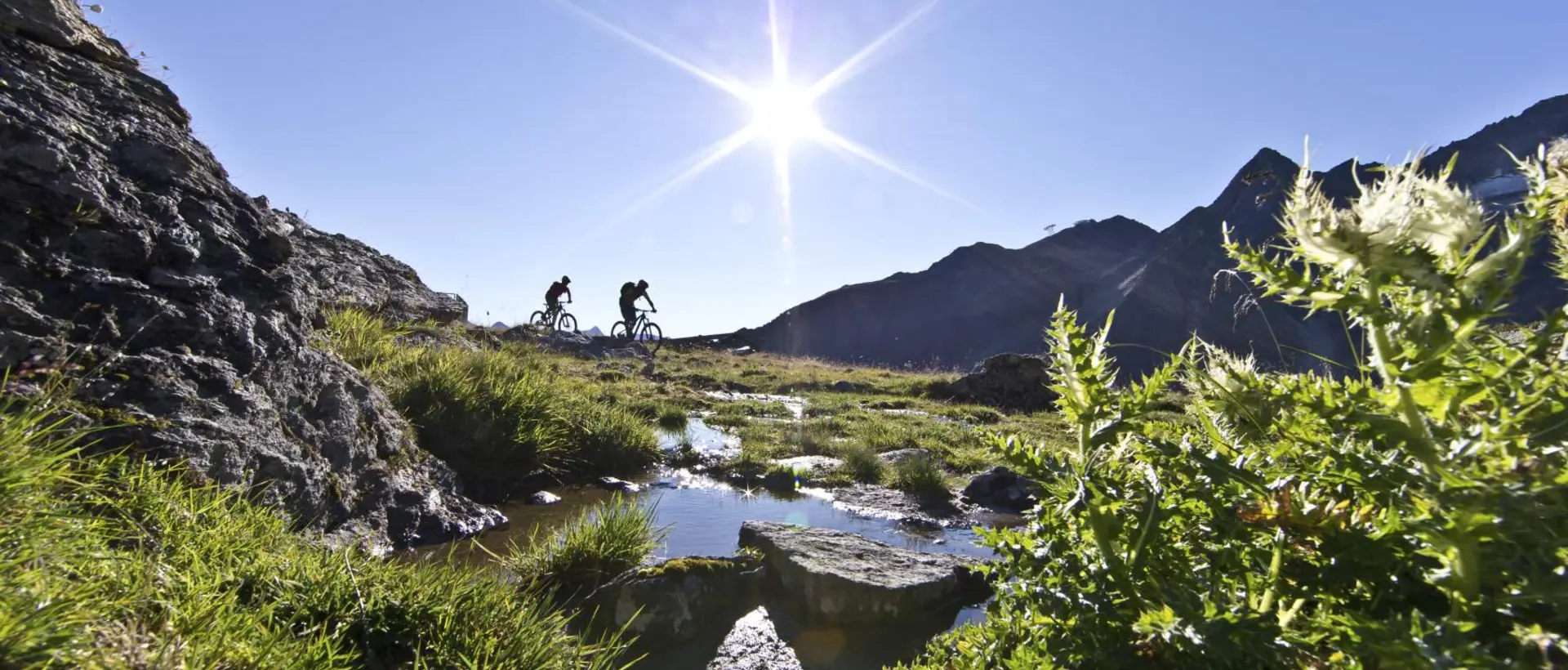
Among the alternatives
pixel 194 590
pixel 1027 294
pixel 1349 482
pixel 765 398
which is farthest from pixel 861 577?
pixel 1027 294

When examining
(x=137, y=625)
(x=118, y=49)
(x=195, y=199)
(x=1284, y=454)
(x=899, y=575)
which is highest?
(x=118, y=49)

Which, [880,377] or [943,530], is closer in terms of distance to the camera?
[943,530]

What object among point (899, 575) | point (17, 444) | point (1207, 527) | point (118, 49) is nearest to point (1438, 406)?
point (1207, 527)

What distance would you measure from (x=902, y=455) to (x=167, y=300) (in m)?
7.05

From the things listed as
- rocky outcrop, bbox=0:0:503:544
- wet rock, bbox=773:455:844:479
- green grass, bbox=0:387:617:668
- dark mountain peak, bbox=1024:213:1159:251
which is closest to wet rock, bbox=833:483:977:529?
wet rock, bbox=773:455:844:479

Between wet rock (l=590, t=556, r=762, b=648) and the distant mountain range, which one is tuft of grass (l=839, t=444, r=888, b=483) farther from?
the distant mountain range

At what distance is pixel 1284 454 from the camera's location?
3.63ft

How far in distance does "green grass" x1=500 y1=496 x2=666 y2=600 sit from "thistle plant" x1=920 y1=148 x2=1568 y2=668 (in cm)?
334

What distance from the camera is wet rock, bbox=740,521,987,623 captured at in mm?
4246

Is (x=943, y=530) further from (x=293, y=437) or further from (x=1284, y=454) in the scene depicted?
(x=1284, y=454)

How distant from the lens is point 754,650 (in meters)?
3.89

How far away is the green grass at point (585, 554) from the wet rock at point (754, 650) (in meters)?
0.76

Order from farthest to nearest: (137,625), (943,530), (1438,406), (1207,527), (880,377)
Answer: (880,377) < (943,530) < (137,625) < (1207,527) < (1438,406)

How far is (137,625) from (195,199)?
11.3ft
